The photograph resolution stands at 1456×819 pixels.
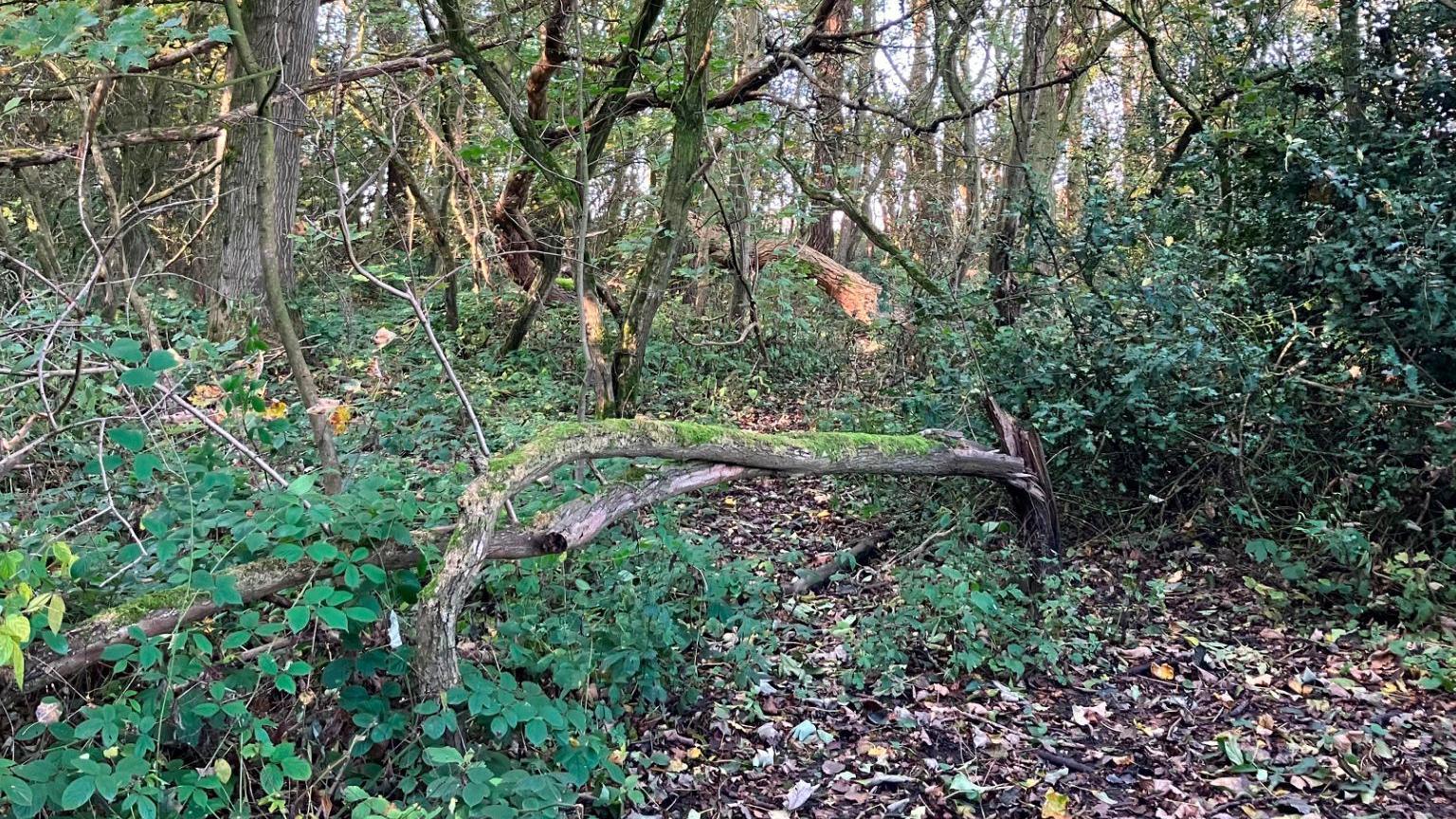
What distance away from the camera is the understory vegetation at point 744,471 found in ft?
9.00

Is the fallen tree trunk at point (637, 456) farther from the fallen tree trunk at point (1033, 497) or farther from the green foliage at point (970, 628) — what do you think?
the green foliage at point (970, 628)

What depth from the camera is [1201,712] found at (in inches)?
156

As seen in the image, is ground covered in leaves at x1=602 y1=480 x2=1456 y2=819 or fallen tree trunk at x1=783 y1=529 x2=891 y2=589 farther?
fallen tree trunk at x1=783 y1=529 x2=891 y2=589

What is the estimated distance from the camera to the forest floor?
335 centimetres

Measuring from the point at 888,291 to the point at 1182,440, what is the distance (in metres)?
2.59

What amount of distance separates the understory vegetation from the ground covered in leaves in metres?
0.02

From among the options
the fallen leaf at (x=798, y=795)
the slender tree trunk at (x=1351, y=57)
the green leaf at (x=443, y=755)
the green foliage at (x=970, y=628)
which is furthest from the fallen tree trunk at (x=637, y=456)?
the slender tree trunk at (x=1351, y=57)

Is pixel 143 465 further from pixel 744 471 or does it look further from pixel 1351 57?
pixel 1351 57

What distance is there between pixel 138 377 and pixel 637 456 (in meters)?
1.68

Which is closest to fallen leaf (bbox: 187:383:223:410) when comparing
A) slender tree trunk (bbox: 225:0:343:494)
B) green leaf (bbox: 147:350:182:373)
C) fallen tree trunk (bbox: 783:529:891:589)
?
slender tree trunk (bbox: 225:0:343:494)

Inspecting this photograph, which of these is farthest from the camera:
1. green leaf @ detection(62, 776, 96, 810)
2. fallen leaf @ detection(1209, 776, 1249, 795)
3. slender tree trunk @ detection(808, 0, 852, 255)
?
slender tree trunk @ detection(808, 0, 852, 255)

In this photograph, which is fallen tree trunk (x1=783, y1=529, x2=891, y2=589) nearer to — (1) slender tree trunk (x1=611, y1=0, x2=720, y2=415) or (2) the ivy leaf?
(1) slender tree trunk (x1=611, y1=0, x2=720, y2=415)

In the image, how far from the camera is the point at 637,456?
11.5 ft

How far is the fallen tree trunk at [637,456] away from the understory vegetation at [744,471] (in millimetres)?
21
